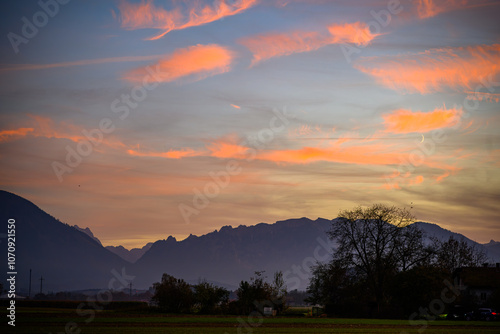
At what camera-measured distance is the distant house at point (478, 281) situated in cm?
10025

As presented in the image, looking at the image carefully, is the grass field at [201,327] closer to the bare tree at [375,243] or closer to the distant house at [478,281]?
the bare tree at [375,243]

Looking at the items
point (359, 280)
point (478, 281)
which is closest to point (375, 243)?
point (359, 280)

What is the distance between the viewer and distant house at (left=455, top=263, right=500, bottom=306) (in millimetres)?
100250

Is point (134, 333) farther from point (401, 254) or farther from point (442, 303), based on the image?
point (401, 254)

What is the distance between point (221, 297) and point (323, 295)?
19473 millimetres

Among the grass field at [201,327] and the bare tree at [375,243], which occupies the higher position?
the bare tree at [375,243]

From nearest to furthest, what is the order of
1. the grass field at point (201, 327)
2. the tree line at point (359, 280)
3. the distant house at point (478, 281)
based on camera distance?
the grass field at point (201, 327) < the tree line at point (359, 280) < the distant house at point (478, 281)

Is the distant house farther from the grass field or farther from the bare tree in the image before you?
the grass field

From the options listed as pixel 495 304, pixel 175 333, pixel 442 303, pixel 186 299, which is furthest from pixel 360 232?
pixel 175 333

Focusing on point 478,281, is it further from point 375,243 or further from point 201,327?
point 201,327

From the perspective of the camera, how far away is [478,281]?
10181 centimetres

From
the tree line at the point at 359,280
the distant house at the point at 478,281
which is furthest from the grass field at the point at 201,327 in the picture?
the distant house at the point at 478,281

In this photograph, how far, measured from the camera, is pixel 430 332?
44.0m

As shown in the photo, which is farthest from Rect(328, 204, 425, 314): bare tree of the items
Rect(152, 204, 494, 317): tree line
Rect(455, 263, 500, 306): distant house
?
Rect(455, 263, 500, 306): distant house
